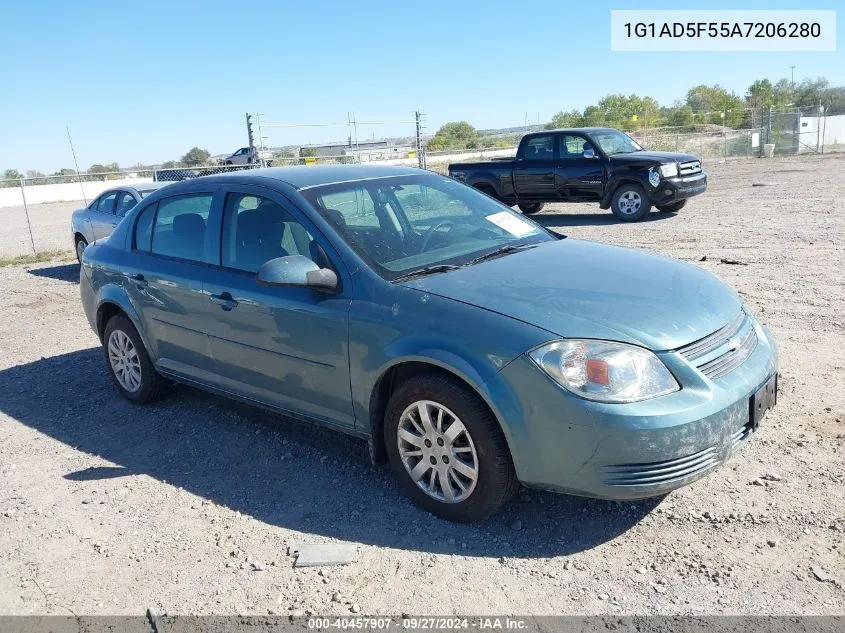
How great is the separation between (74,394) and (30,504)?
2069mm

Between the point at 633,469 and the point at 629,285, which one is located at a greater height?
the point at 629,285

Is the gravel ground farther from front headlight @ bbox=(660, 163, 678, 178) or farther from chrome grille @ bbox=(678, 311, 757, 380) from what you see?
chrome grille @ bbox=(678, 311, 757, 380)

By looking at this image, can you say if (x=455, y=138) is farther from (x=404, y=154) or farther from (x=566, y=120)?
(x=404, y=154)

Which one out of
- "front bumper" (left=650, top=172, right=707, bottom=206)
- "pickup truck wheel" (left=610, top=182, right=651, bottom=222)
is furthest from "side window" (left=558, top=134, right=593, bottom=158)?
"front bumper" (left=650, top=172, right=707, bottom=206)

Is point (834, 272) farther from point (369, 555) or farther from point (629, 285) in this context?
point (369, 555)

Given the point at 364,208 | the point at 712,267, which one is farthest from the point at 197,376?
the point at 712,267

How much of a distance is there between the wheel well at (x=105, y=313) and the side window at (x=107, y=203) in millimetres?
6673

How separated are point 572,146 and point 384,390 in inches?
482

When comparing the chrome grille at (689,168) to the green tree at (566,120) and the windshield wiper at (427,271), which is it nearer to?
the windshield wiper at (427,271)

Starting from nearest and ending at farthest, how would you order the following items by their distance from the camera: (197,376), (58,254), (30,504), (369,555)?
(369,555), (30,504), (197,376), (58,254)

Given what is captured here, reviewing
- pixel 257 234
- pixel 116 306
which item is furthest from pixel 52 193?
pixel 257 234

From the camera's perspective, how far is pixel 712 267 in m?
9.09

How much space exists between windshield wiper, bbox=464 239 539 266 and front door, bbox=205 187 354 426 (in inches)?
29.7

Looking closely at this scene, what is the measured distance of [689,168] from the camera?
1436cm
